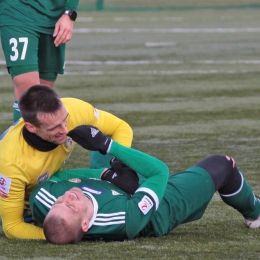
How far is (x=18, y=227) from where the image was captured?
443 cm

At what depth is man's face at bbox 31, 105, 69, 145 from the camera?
428 cm

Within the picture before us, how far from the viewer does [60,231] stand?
4125 millimetres

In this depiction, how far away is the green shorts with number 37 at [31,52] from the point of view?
19.2 ft

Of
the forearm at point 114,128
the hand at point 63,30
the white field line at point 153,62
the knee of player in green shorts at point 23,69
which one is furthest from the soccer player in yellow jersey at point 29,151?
the white field line at point 153,62

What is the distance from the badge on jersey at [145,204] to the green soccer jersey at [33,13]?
6.95 ft

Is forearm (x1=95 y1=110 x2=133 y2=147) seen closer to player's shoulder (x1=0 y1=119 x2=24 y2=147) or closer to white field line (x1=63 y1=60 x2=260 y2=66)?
player's shoulder (x1=0 y1=119 x2=24 y2=147)

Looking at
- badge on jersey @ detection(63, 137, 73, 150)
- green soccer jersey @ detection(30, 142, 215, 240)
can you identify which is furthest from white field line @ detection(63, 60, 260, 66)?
green soccer jersey @ detection(30, 142, 215, 240)

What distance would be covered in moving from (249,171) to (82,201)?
7.75 ft

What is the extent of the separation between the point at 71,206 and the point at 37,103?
1.89 ft

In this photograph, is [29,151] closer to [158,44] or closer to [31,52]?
[31,52]

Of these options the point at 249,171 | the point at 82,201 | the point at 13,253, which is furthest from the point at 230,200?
the point at 249,171

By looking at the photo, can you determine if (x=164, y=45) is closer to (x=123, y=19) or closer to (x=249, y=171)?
(x=123, y=19)

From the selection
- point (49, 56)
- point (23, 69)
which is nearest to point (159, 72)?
point (49, 56)

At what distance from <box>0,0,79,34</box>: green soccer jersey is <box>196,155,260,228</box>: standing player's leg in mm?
1861
